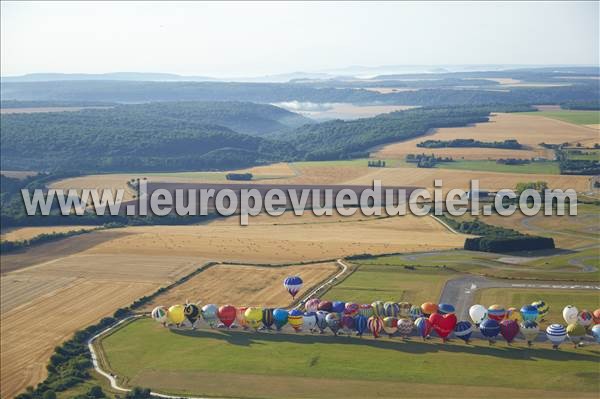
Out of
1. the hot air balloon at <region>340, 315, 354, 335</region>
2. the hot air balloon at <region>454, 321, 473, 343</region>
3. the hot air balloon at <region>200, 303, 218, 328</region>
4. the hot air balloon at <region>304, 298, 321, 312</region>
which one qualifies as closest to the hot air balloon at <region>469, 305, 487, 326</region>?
the hot air balloon at <region>454, 321, 473, 343</region>

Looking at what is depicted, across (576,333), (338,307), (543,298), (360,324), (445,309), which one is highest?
(338,307)

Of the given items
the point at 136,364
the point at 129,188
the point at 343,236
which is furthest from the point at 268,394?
the point at 129,188

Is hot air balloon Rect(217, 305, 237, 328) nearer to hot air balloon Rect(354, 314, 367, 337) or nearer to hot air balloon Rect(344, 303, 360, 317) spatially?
hot air balloon Rect(344, 303, 360, 317)

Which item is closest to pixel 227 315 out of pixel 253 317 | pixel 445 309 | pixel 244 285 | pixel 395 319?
pixel 253 317

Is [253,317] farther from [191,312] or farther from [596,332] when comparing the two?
[596,332]

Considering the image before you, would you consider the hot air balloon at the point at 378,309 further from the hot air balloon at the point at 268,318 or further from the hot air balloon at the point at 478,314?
the hot air balloon at the point at 268,318

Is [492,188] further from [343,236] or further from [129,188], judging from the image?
[129,188]

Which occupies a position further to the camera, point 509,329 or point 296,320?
point 296,320
